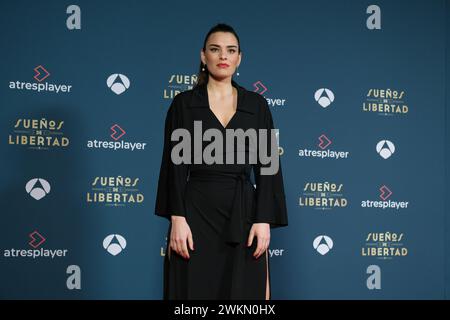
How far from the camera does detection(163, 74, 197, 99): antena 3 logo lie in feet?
12.3

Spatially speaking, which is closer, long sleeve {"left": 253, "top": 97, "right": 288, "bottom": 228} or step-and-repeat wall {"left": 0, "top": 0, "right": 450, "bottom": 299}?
long sleeve {"left": 253, "top": 97, "right": 288, "bottom": 228}

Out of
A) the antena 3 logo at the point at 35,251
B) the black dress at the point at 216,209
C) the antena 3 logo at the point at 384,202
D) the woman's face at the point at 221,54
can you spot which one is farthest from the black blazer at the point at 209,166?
the antena 3 logo at the point at 384,202

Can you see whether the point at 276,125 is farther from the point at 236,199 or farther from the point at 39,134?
the point at 236,199

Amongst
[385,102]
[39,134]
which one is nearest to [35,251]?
[39,134]

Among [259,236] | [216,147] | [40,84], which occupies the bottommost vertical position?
[259,236]

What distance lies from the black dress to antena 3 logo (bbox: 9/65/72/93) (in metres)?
1.64

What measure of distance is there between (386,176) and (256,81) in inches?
47.0

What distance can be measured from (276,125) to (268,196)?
1813mm

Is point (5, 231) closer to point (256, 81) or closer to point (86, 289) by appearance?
point (86, 289)

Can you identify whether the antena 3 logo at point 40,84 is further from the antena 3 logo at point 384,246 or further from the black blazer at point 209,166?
the antena 3 logo at point 384,246

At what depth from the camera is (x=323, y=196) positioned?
3.90m

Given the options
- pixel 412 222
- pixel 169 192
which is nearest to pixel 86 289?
pixel 169 192

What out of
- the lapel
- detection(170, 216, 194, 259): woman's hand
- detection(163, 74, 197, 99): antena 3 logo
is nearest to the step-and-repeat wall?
detection(163, 74, 197, 99): antena 3 logo

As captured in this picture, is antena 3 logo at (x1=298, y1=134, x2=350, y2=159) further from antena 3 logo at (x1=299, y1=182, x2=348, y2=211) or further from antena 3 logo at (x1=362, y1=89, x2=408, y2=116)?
antena 3 logo at (x1=362, y1=89, x2=408, y2=116)
